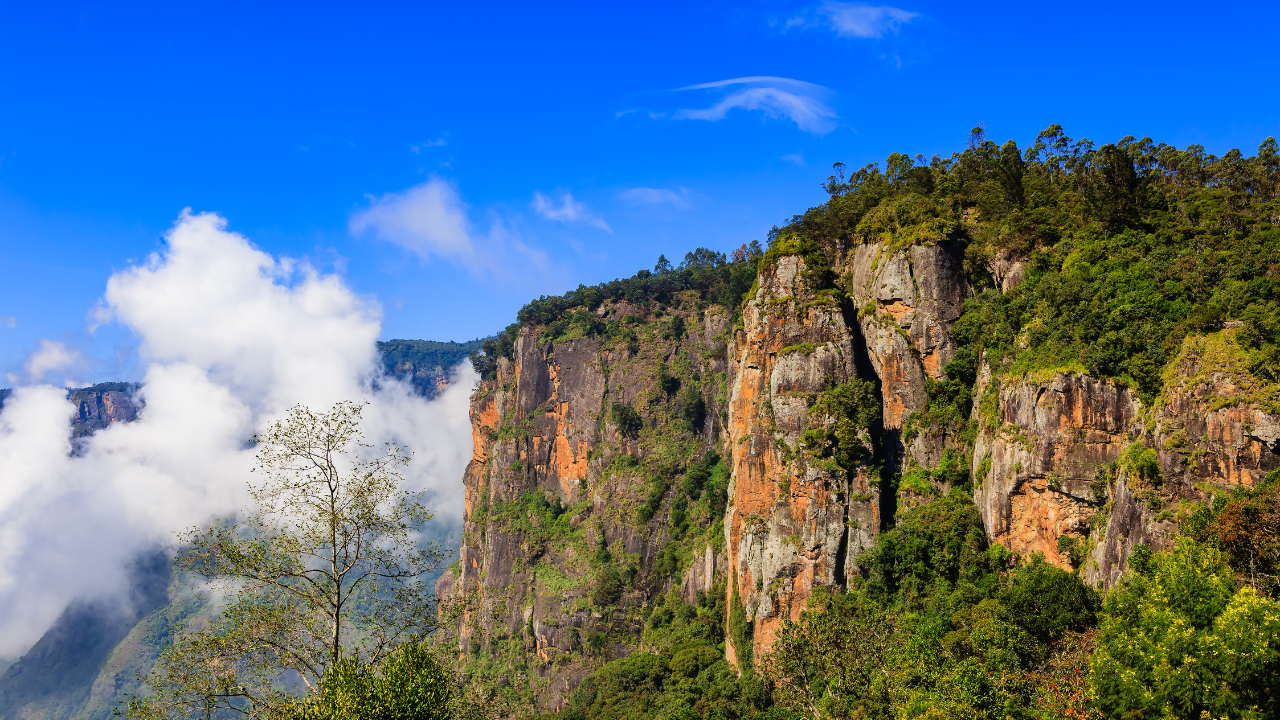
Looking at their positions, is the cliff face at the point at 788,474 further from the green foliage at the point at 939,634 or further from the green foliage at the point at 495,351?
the green foliage at the point at 495,351

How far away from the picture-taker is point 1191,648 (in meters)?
22.6

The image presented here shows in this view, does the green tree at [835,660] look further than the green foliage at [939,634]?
Yes

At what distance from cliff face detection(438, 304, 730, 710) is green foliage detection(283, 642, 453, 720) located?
53.6 m

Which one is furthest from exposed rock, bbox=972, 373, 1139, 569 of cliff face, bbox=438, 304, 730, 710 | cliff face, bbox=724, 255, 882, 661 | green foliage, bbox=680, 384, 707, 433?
green foliage, bbox=680, 384, 707, 433

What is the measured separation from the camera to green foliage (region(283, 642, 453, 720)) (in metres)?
18.7

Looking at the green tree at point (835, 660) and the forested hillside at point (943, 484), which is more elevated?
the forested hillside at point (943, 484)

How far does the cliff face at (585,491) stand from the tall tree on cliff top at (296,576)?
172 feet

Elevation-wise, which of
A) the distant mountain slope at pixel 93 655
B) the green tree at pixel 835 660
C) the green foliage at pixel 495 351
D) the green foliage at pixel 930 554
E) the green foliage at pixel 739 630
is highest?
the green foliage at pixel 495 351

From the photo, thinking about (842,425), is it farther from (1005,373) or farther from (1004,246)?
(1004,246)

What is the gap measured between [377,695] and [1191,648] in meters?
24.9

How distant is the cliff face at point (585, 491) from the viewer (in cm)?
8212

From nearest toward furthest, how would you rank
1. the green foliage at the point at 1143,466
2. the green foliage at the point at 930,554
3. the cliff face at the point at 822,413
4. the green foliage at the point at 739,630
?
the green foliage at the point at 1143,466 → the green foliage at the point at 930,554 → the cliff face at the point at 822,413 → the green foliage at the point at 739,630

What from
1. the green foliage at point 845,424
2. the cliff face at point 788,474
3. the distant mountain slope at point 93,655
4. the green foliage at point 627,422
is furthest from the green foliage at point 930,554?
the distant mountain slope at point 93,655

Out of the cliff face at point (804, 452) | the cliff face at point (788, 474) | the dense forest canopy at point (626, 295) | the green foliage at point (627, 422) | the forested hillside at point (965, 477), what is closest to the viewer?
the forested hillside at point (965, 477)
